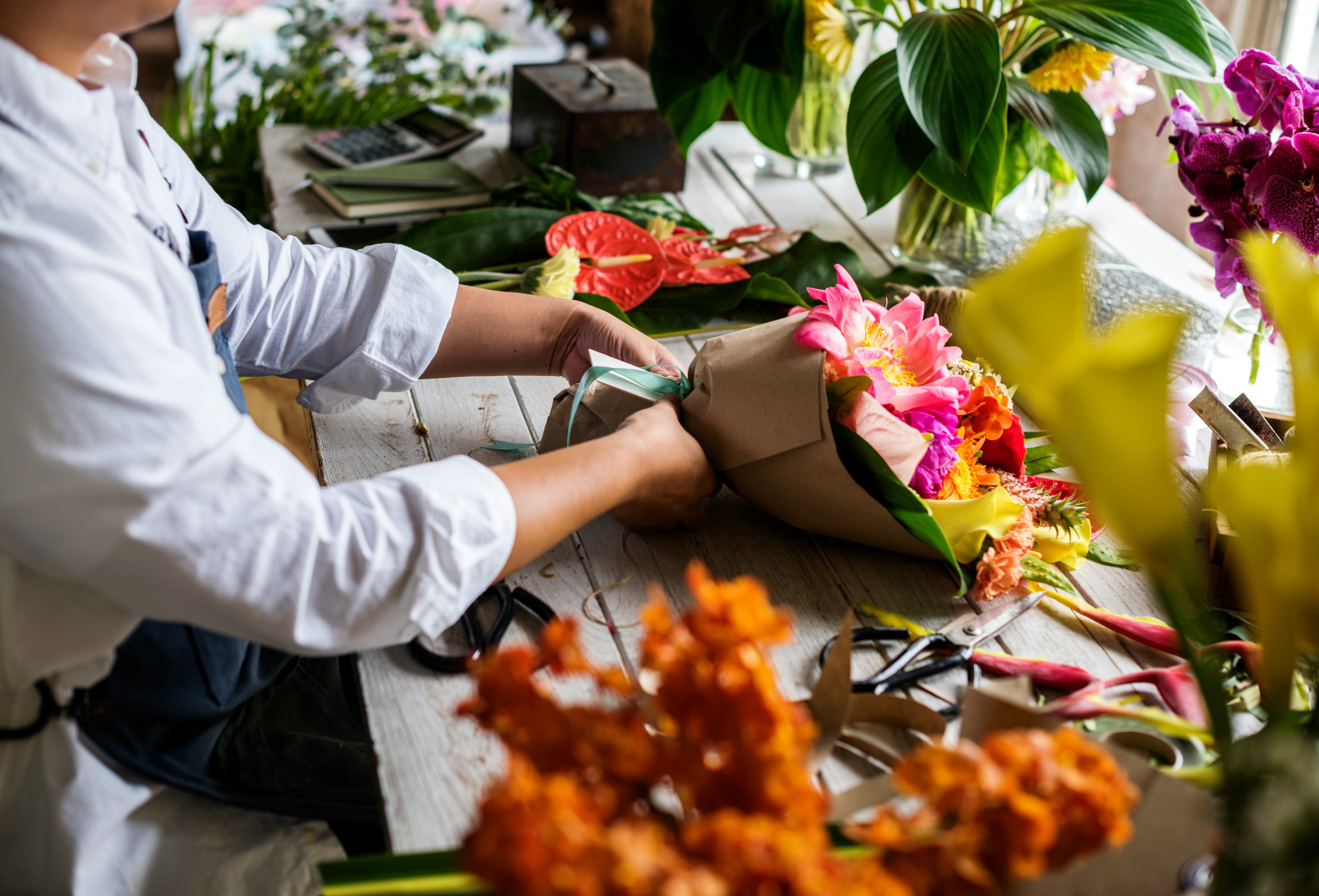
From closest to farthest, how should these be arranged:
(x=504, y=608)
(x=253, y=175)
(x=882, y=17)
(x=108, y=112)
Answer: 1. (x=108, y=112)
2. (x=504, y=608)
3. (x=882, y=17)
4. (x=253, y=175)

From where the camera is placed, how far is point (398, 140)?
5.60 feet

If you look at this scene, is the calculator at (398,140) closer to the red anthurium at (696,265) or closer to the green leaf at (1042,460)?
the red anthurium at (696,265)

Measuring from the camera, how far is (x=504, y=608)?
0.79 meters

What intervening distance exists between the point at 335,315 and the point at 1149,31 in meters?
0.95

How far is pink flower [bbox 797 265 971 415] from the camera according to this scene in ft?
2.66

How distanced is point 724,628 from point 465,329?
2.24ft

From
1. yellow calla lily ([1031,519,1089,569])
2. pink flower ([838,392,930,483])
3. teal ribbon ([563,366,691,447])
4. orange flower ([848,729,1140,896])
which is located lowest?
yellow calla lily ([1031,519,1089,569])

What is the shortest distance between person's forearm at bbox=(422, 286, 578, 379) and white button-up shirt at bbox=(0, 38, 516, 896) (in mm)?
307

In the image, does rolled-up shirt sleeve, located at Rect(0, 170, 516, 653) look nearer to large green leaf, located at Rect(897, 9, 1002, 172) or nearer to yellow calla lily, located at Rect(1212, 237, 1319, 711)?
yellow calla lily, located at Rect(1212, 237, 1319, 711)

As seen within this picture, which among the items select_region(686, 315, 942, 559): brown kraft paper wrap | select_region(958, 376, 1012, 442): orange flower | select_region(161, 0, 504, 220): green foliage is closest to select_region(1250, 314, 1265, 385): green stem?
select_region(958, 376, 1012, 442): orange flower

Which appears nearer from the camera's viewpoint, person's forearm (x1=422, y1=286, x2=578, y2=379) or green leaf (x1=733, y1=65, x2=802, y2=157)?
person's forearm (x1=422, y1=286, x2=578, y2=379)

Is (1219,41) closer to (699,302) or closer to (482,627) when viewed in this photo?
(699,302)

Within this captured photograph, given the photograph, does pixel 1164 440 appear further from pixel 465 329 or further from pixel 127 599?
pixel 465 329

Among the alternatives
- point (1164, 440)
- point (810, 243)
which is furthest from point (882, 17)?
point (1164, 440)
